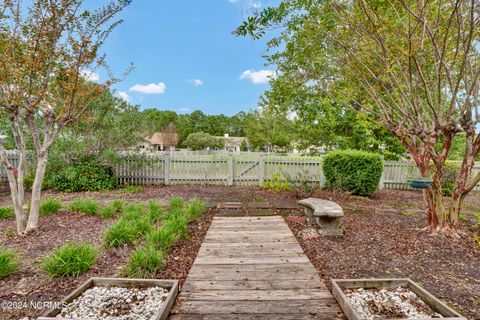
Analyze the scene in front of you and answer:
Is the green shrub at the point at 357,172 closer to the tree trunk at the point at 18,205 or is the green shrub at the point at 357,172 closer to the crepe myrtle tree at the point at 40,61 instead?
the crepe myrtle tree at the point at 40,61

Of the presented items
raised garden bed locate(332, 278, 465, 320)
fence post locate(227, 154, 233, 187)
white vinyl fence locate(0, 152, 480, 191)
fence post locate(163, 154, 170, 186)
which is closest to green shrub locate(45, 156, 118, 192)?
white vinyl fence locate(0, 152, 480, 191)

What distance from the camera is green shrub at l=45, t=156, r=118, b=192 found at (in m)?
6.59

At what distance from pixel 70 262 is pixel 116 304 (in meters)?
0.86

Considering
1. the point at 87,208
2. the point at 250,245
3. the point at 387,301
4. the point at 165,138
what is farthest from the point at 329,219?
the point at 165,138

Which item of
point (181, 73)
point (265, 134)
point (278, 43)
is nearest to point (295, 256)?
point (278, 43)

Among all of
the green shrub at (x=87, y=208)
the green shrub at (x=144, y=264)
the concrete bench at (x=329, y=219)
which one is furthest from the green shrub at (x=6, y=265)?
the concrete bench at (x=329, y=219)

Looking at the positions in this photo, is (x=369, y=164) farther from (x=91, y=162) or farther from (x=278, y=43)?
(x=91, y=162)

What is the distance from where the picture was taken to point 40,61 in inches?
122

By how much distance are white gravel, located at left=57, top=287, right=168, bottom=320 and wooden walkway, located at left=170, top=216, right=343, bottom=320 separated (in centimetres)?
20

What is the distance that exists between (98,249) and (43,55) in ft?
8.76

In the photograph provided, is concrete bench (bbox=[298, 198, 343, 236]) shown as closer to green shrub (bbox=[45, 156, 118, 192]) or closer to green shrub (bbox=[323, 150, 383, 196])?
green shrub (bbox=[323, 150, 383, 196])

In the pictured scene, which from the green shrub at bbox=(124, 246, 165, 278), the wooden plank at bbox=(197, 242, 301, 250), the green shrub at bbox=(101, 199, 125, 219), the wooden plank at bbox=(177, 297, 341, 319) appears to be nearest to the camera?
the wooden plank at bbox=(177, 297, 341, 319)

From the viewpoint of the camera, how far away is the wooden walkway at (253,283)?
182 centimetres

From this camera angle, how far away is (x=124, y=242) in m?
2.96
